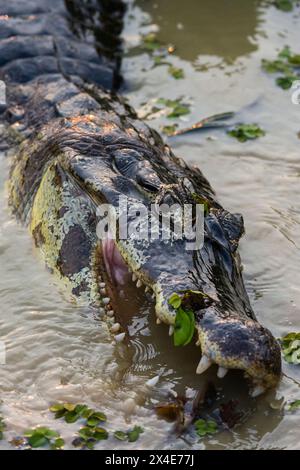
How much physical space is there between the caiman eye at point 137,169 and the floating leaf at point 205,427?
1.44m

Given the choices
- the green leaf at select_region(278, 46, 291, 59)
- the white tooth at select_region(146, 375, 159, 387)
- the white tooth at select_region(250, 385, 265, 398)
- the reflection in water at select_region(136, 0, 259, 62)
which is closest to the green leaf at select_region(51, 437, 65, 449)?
the white tooth at select_region(146, 375, 159, 387)

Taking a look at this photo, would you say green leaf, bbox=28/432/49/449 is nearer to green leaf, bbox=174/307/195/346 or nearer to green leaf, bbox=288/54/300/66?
green leaf, bbox=174/307/195/346

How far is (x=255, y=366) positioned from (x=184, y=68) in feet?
15.1

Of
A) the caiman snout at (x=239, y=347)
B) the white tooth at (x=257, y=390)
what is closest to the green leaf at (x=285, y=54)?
the caiman snout at (x=239, y=347)

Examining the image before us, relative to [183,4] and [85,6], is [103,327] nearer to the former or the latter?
[85,6]

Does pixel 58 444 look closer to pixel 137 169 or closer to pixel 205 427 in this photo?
pixel 205 427

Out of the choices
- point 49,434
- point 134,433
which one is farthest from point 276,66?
point 49,434

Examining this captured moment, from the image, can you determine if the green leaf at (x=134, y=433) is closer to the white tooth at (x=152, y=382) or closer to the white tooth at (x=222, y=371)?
the white tooth at (x=152, y=382)

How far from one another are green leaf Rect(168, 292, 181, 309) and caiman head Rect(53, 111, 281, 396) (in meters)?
0.01

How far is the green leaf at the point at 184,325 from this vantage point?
11.6ft

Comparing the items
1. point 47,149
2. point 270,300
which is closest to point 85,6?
point 47,149

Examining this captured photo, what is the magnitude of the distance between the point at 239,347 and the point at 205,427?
1.49 ft

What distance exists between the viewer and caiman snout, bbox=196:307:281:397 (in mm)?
3357

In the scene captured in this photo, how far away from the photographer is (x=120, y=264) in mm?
4352
